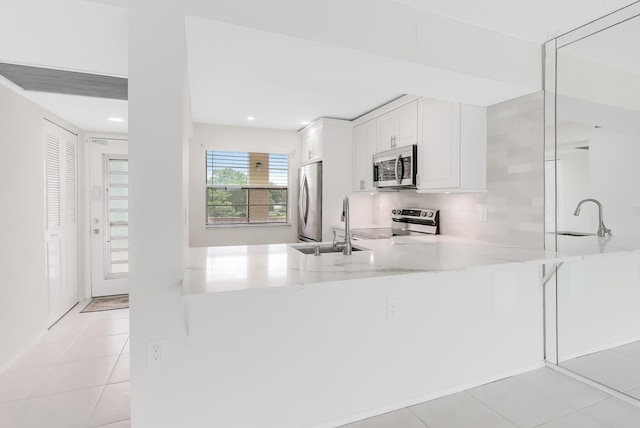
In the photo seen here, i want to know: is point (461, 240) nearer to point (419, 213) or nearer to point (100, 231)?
point (419, 213)

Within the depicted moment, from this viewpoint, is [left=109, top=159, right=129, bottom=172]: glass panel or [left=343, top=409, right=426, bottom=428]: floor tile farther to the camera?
[left=109, top=159, right=129, bottom=172]: glass panel

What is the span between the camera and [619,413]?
2.01 m

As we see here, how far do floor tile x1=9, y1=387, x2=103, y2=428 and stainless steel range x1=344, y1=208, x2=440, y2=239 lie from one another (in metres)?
2.75

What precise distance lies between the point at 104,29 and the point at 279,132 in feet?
11.3

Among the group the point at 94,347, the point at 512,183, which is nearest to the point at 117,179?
the point at 94,347

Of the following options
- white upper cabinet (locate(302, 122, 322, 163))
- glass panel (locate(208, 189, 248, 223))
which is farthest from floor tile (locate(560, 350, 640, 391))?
glass panel (locate(208, 189, 248, 223))

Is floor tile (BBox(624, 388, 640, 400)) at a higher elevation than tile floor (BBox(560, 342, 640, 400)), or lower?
lower

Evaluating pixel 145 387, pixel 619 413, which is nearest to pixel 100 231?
pixel 145 387

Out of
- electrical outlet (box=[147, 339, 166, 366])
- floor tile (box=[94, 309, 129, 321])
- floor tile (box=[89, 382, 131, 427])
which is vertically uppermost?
electrical outlet (box=[147, 339, 166, 366])

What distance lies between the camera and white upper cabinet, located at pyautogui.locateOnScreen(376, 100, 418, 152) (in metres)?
3.16

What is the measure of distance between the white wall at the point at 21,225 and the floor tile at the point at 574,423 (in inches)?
152

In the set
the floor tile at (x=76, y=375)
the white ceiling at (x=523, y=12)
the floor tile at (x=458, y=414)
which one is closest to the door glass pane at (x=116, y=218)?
the floor tile at (x=76, y=375)

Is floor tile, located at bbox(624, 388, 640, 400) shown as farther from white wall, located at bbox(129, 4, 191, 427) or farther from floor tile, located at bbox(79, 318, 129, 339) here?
floor tile, located at bbox(79, 318, 129, 339)

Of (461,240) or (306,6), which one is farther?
(461,240)
